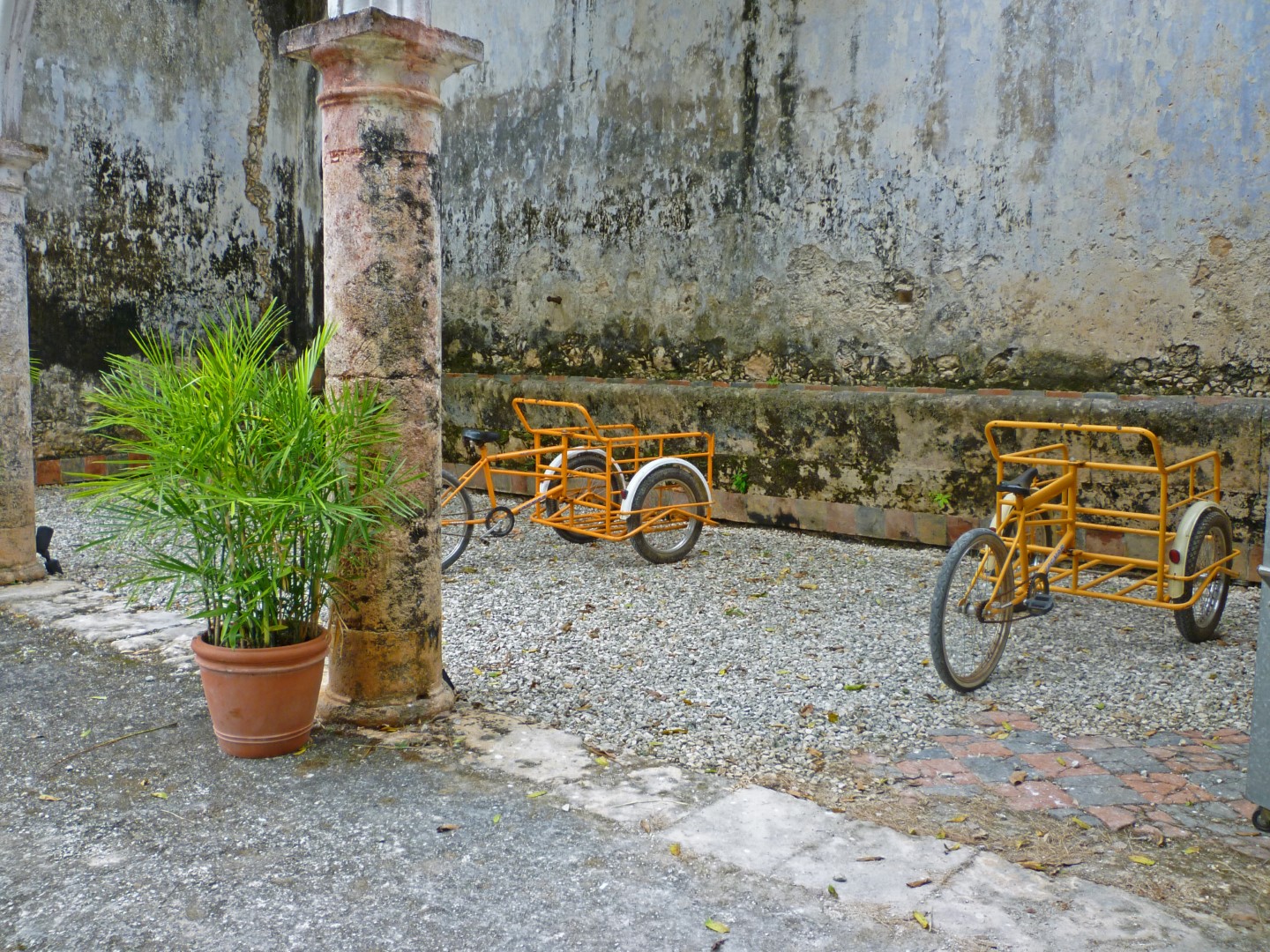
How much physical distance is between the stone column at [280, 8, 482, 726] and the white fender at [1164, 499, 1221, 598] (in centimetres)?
325

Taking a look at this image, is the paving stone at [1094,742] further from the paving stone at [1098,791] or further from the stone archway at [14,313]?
the stone archway at [14,313]

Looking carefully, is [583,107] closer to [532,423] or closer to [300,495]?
[532,423]

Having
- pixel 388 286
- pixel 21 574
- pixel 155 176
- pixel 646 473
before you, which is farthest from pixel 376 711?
pixel 155 176

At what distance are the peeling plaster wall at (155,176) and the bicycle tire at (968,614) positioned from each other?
7885 mm

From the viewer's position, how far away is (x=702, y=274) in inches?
335

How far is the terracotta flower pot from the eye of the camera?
348 cm

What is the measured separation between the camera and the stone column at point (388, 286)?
3734 mm

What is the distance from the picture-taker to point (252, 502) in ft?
10.5

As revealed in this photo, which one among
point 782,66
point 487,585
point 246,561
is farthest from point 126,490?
point 782,66

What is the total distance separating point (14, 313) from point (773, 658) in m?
4.44

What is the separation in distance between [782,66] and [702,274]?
1608mm

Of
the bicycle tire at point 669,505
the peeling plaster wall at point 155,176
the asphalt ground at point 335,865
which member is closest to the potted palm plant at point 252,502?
the asphalt ground at point 335,865

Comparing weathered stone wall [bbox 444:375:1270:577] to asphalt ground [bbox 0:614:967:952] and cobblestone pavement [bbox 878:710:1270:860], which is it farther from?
asphalt ground [bbox 0:614:967:952]

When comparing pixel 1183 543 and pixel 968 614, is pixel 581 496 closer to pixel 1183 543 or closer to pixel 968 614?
pixel 968 614
